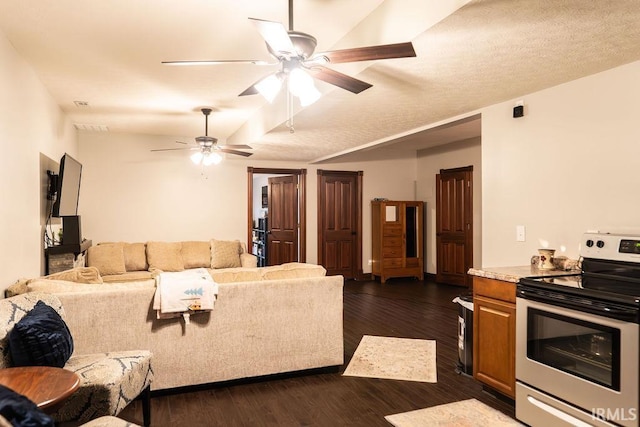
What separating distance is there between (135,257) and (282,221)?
110 inches

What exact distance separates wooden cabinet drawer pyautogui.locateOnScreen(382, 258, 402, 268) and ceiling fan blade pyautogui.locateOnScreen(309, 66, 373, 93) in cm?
543

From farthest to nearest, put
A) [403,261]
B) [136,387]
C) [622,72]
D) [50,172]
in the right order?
[403,261]
[50,172]
[622,72]
[136,387]

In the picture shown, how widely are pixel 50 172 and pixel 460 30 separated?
4.03m

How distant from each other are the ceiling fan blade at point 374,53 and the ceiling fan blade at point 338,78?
0.16 m

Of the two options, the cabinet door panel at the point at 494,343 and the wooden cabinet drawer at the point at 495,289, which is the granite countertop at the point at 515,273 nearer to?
the wooden cabinet drawer at the point at 495,289

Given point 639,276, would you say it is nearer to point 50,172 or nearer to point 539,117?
point 539,117

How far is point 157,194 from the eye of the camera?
6.66 m

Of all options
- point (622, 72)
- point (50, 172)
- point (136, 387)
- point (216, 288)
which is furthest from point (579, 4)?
point (50, 172)

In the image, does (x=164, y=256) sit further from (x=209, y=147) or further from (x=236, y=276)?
(x=236, y=276)

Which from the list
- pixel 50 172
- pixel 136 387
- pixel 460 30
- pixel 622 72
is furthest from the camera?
pixel 50 172

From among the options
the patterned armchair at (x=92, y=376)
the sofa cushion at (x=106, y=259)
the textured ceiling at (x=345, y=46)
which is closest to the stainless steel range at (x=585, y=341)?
the textured ceiling at (x=345, y=46)

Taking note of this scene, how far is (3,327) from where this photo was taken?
6.33 feet

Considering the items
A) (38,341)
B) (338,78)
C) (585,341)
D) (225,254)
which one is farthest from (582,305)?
(225,254)

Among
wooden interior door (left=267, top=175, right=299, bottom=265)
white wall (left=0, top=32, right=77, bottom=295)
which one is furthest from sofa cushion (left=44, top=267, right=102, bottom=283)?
wooden interior door (left=267, top=175, right=299, bottom=265)
